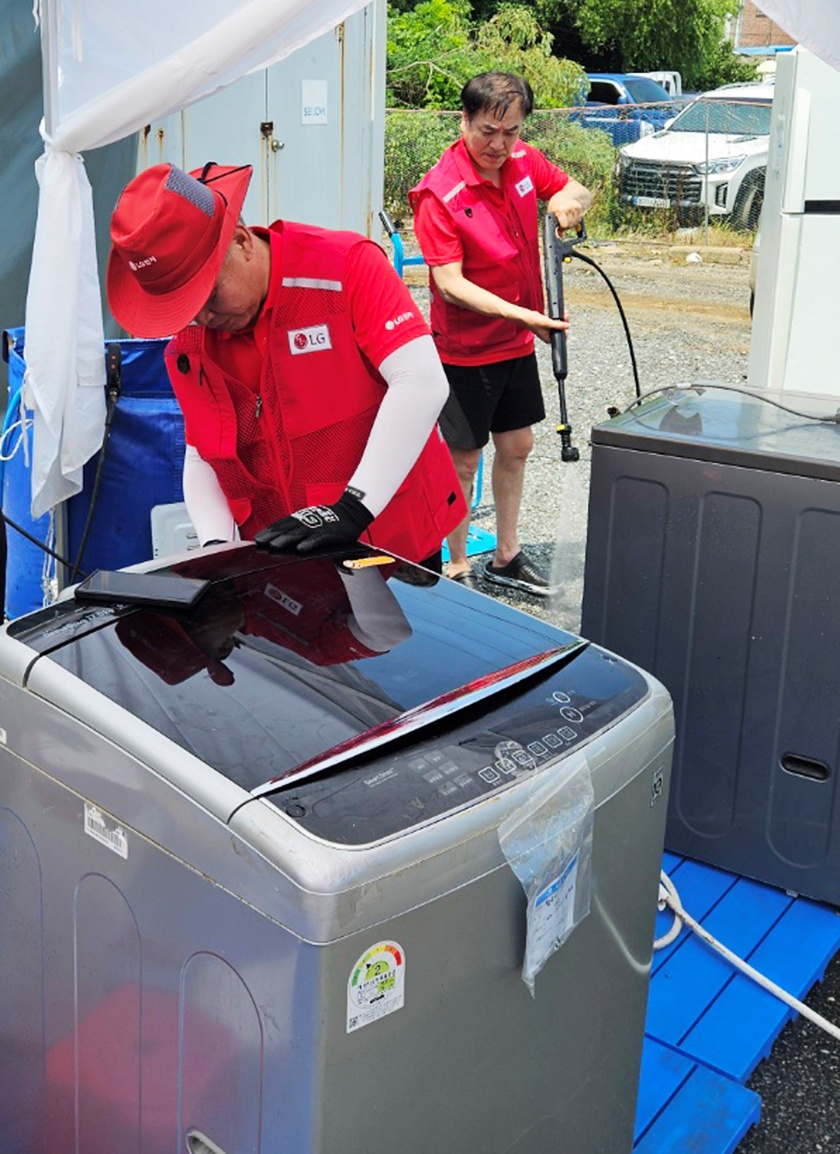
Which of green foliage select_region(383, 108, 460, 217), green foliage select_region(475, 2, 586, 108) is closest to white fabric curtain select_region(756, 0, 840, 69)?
green foliage select_region(383, 108, 460, 217)

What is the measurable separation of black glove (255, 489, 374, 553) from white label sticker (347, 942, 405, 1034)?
2.74ft

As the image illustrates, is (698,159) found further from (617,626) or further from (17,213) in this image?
(617,626)

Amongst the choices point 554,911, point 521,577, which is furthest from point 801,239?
point 554,911

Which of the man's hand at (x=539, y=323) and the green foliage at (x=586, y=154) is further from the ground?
the green foliage at (x=586, y=154)

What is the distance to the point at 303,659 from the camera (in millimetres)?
1769

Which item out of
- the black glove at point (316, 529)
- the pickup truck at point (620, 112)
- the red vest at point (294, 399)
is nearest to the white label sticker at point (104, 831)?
the black glove at point (316, 529)

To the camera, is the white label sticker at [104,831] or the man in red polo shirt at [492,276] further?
the man in red polo shirt at [492,276]

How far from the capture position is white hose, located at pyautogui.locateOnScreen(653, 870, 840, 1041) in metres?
2.61

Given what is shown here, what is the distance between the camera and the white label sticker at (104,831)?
5.11 ft

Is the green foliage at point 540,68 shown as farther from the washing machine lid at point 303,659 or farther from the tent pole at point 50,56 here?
the washing machine lid at point 303,659

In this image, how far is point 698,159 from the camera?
14.3 m

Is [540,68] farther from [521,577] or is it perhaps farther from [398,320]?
[398,320]

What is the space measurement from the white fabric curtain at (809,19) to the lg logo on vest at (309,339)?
1.20 meters

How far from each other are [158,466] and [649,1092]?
1.87 m
